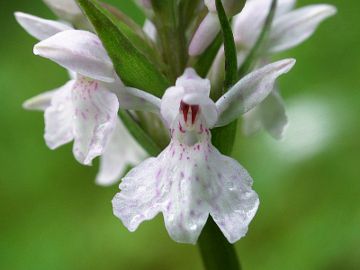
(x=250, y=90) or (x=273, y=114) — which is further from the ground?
Result: (x=250, y=90)

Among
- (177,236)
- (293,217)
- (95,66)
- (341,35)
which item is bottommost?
(293,217)

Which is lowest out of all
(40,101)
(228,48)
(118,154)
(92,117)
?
(118,154)

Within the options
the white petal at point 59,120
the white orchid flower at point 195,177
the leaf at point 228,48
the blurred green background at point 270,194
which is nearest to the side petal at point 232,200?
the white orchid flower at point 195,177

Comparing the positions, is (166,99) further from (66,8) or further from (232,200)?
(66,8)

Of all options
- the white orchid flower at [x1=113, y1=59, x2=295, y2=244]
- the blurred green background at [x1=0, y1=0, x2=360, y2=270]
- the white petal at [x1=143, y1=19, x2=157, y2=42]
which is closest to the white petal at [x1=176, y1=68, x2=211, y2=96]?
the white orchid flower at [x1=113, y1=59, x2=295, y2=244]

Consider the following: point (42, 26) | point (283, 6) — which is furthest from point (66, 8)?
point (283, 6)

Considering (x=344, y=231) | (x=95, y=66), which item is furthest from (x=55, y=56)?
(x=344, y=231)

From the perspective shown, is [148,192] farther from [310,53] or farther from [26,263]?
[310,53]

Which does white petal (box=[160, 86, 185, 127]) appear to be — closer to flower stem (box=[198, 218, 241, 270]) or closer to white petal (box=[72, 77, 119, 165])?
white petal (box=[72, 77, 119, 165])
